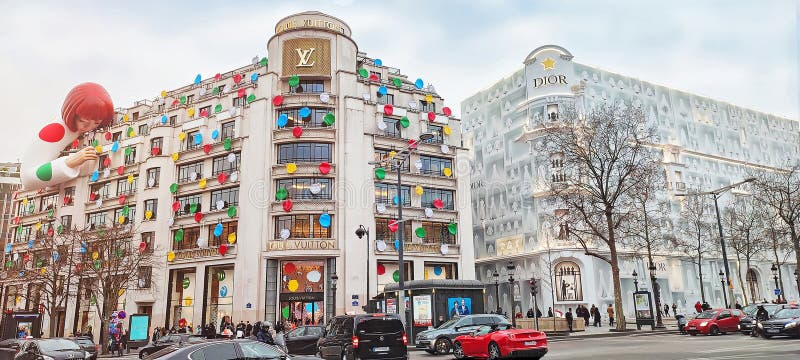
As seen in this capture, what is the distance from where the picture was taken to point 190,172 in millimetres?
51938

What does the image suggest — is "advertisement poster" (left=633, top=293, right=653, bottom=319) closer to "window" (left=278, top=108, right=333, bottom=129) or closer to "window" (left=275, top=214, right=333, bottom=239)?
"window" (left=275, top=214, right=333, bottom=239)

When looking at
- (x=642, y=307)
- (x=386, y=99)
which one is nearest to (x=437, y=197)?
(x=386, y=99)

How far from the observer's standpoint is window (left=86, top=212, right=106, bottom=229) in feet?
185

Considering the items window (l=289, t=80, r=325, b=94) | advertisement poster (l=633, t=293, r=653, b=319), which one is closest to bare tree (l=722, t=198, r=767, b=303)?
advertisement poster (l=633, t=293, r=653, b=319)

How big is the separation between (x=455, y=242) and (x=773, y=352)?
33.9m

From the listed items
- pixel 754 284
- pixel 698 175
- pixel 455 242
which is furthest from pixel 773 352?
pixel 754 284

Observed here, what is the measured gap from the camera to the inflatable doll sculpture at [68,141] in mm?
58656

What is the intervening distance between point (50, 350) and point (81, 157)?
4452cm

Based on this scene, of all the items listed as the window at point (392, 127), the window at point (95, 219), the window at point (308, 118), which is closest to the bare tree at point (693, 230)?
the window at point (392, 127)

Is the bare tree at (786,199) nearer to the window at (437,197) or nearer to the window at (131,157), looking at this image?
the window at (437,197)

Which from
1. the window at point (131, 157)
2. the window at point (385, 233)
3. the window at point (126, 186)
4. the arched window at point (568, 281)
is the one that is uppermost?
the window at point (131, 157)

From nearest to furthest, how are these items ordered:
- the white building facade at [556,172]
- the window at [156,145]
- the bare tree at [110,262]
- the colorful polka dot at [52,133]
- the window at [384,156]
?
1. the bare tree at [110,262]
2. the window at [384,156]
3. the window at [156,145]
4. the white building facade at [556,172]
5. the colorful polka dot at [52,133]

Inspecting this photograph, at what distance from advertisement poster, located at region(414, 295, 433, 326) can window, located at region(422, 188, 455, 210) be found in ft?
61.8

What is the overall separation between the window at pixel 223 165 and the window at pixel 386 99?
13793 millimetres
